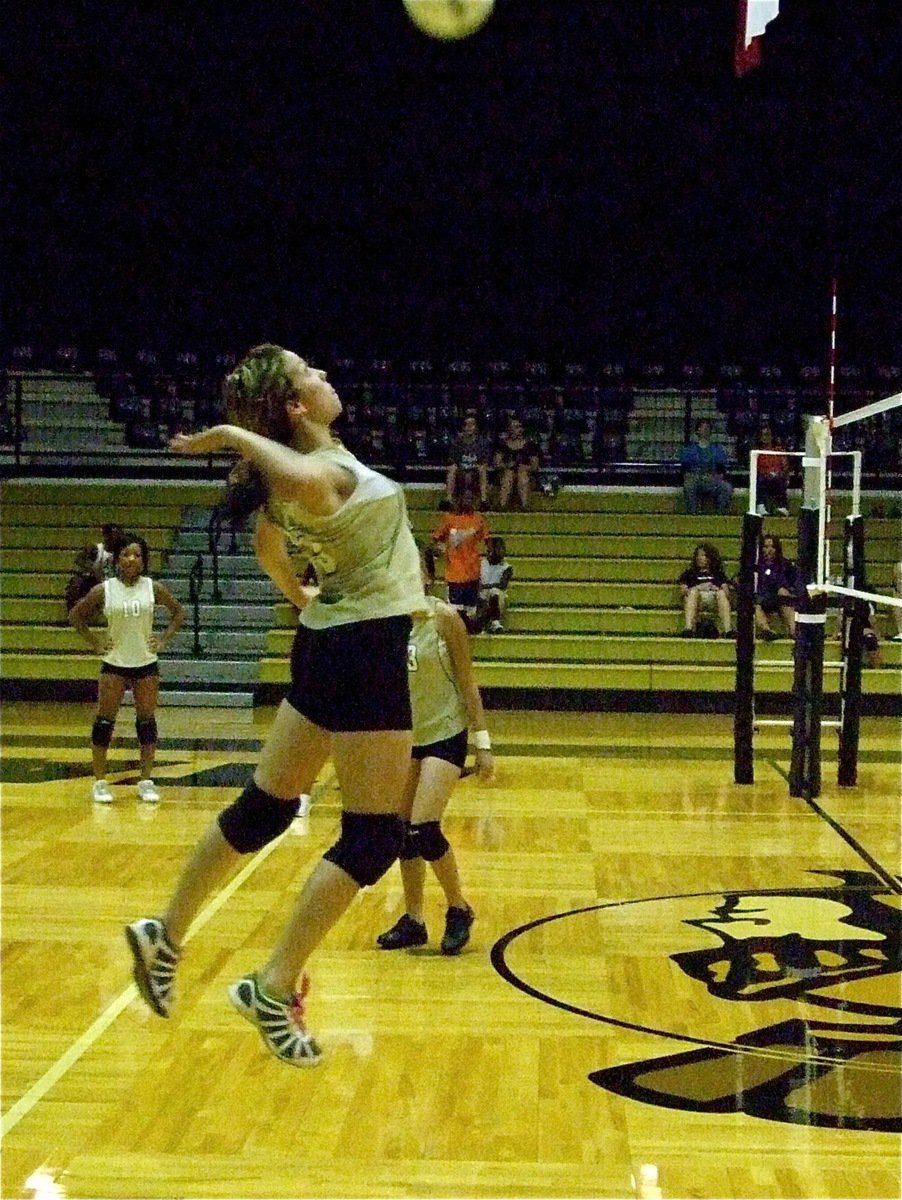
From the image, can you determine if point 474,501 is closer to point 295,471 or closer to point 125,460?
point 125,460

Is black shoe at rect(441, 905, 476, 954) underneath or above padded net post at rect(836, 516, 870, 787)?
underneath

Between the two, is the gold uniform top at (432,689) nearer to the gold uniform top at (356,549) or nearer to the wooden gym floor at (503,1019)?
the wooden gym floor at (503,1019)

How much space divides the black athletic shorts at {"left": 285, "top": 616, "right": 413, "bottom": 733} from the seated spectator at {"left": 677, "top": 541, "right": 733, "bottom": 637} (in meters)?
11.8

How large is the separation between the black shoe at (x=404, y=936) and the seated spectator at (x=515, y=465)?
449 inches

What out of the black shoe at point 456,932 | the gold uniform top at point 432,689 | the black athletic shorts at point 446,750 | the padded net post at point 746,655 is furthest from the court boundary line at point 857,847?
the gold uniform top at point 432,689

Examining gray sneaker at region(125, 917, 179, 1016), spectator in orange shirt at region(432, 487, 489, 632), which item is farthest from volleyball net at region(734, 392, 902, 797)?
gray sneaker at region(125, 917, 179, 1016)

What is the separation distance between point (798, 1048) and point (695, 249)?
47.4 feet

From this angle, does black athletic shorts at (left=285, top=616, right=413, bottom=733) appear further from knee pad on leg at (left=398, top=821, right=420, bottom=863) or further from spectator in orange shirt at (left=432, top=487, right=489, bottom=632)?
spectator in orange shirt at (left=432, top=487, right=489, bottom=632)

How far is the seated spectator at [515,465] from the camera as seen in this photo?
17172mm

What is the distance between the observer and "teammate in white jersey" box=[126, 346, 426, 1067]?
10.8 ft

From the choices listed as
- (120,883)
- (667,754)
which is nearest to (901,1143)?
(120,883)

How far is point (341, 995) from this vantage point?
530 cm

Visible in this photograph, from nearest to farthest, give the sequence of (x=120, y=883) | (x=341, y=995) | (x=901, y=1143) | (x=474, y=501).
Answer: (x=901, y=1143) < (x=341, y=995) < (x=120, y=883) < (x=474, y=501)

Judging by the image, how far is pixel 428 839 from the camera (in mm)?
5879
